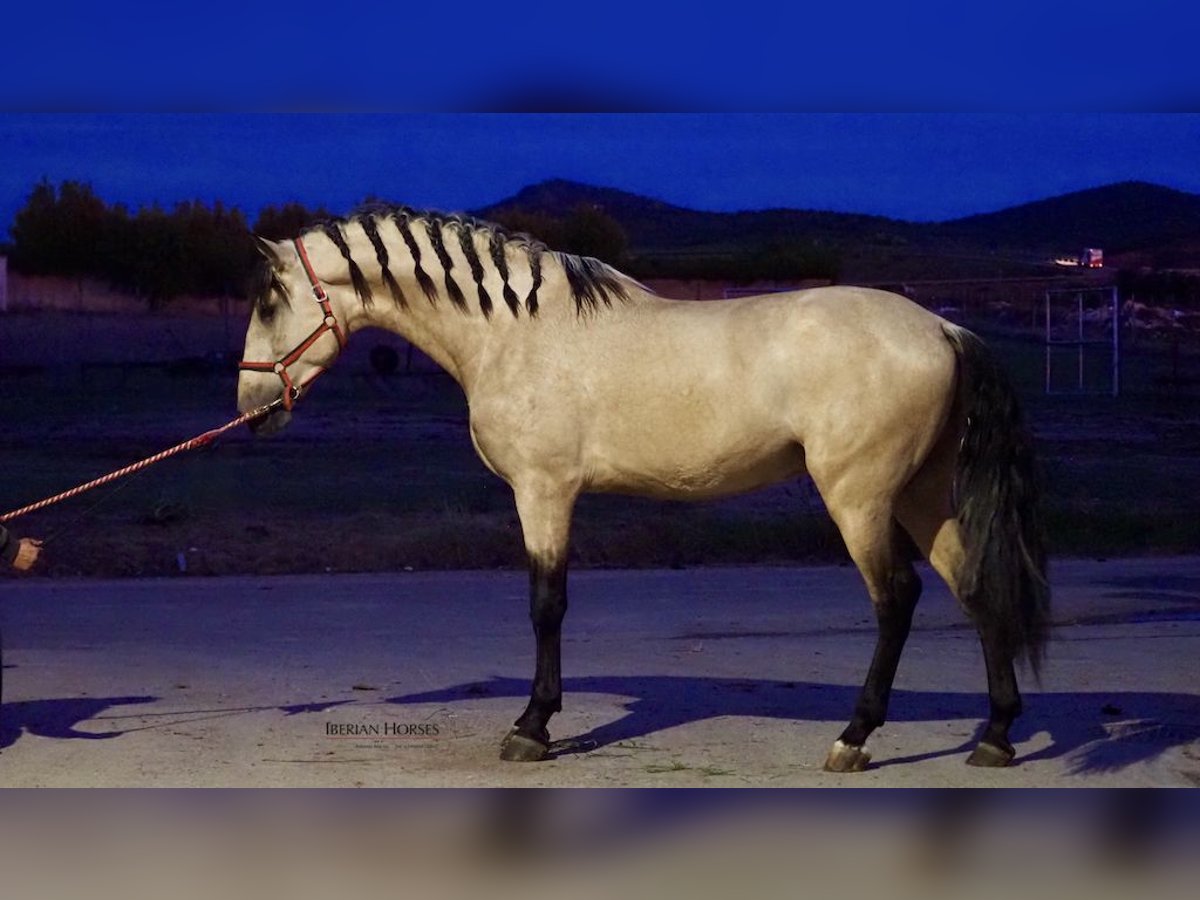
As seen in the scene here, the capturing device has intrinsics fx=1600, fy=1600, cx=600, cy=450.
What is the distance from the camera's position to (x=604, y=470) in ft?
16.7

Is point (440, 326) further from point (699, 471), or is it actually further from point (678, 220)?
point (678, 220)

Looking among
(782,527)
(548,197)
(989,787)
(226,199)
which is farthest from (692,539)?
(989,787)

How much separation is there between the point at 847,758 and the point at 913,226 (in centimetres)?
426

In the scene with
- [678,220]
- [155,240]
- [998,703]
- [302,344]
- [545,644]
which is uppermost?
[678,220]

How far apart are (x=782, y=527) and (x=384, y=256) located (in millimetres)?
4580

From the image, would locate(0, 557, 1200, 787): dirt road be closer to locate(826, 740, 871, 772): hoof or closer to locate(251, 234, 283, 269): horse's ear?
locate(826, 740, 871, 772): hoof

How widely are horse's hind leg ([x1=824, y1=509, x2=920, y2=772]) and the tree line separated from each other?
376 centimetres

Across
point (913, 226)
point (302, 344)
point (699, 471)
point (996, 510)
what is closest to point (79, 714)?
point (302, 344)

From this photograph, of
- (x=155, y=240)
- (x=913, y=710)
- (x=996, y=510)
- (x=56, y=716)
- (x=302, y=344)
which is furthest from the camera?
(x=155, y=240)

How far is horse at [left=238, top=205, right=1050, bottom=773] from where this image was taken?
4848 mm

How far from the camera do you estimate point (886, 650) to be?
16.0ft

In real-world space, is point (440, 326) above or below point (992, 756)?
above

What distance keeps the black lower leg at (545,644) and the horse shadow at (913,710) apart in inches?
8.5

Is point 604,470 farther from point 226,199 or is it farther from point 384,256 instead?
point 226,199
